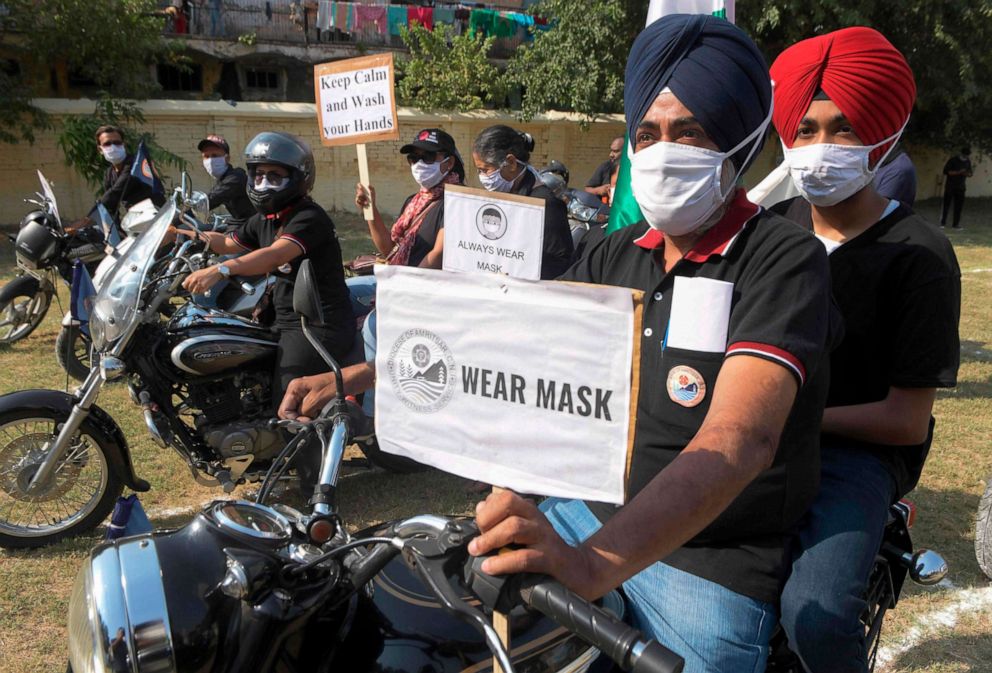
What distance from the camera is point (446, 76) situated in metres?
18.9

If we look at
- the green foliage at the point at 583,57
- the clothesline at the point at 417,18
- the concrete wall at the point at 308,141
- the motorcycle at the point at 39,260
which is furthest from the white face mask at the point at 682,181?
the clothesline at the point at 417,18

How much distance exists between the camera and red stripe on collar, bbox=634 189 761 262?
5.16 ft

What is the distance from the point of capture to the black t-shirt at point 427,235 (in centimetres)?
527

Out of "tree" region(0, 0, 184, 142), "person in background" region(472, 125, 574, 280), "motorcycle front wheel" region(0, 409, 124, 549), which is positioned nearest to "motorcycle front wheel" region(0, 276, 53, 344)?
"motorcycle front wheel" region(0, 409, 124, 549)

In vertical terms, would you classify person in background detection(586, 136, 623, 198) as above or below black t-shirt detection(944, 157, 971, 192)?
above

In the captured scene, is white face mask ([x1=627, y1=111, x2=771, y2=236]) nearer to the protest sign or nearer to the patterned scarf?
the patterned scarf

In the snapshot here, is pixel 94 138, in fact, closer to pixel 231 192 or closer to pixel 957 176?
pixel 231 192

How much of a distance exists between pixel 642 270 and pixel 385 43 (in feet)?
82.7

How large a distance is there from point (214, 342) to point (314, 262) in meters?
0.66

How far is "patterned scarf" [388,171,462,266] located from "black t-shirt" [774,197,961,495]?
3.51 metres

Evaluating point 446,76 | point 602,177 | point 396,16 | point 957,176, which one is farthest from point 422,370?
point 396,16

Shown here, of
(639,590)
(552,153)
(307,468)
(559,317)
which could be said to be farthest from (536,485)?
(552,153)

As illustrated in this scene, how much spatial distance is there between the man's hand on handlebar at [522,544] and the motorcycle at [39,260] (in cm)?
580

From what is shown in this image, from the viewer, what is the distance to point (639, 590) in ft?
5.51
